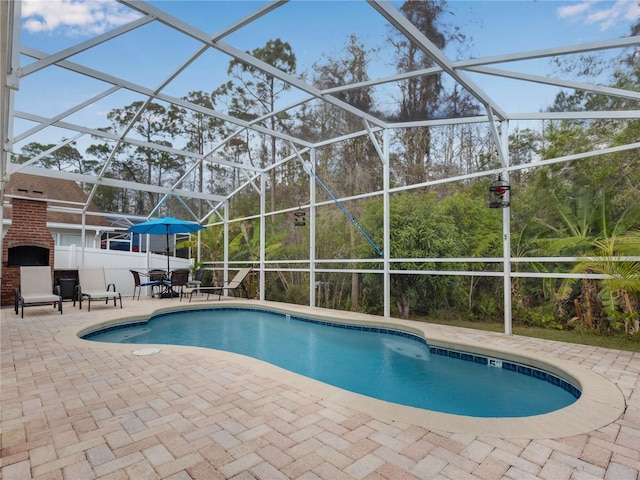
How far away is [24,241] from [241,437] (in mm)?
10902

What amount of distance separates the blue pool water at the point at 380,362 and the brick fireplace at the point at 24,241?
14.3ft

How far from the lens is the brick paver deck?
7.01 feet

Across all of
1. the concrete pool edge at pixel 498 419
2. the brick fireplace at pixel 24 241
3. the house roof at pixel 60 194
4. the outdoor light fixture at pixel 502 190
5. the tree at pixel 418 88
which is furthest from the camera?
the house roof at pixel 60 194

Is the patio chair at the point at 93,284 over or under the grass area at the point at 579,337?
over

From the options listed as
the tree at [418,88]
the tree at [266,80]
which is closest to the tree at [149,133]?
the tree at [266,80]

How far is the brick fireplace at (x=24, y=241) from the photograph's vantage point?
9.80 metres

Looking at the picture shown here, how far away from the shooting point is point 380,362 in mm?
5723

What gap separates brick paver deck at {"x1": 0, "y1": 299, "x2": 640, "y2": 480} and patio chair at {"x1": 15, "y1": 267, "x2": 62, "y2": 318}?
497 cm

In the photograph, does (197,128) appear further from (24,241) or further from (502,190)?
(502,190)

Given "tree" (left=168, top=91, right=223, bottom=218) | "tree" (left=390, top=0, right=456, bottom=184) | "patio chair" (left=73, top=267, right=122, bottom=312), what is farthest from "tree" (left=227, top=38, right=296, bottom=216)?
"patio chair" (left=73, top=267, right=122, bottom=312)

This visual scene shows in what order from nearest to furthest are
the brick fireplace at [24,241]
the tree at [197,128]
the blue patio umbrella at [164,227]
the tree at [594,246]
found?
the tree at [594,246]
the tree at [197,128]
the brick fireplace at [24,241]
the blue patio umbrella at [164,227]

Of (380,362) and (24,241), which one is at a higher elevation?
(24,241)

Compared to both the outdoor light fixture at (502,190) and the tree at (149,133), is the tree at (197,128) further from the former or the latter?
the outdoor light fixture at (502,190)

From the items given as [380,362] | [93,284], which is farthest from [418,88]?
[93,284]
